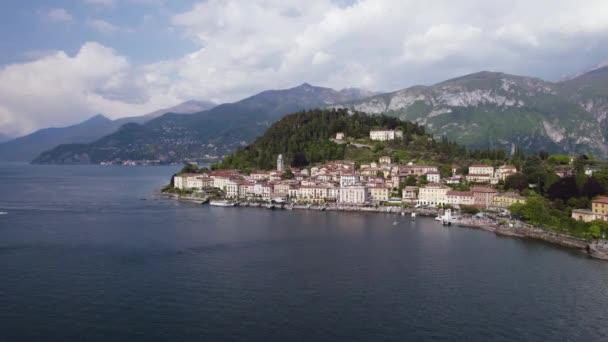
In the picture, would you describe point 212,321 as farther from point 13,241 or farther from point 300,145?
point 300,145

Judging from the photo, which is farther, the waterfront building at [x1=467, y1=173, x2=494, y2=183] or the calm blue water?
the waterfront building at [x1=467, y1=173, x2=494, y2=183]

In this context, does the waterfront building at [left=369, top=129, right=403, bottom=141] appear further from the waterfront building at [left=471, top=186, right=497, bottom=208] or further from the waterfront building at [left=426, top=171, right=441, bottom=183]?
the waterfront building at [left=471, top=186, right=497, bottom=208]

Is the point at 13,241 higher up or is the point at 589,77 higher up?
the point at 589,77

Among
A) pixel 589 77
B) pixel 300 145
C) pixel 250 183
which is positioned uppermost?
pixel 589 77

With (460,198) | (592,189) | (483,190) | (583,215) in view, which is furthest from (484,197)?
(583,215)

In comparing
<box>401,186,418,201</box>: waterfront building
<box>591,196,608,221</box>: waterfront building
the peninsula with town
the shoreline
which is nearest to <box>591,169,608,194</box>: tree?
the peninsula with town

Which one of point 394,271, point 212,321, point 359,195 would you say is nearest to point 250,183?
point 359,195

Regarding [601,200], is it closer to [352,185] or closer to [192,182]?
[352,185]
